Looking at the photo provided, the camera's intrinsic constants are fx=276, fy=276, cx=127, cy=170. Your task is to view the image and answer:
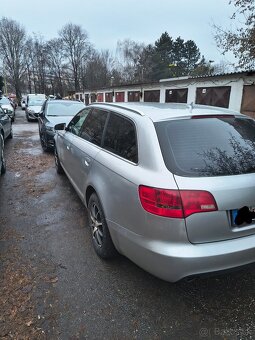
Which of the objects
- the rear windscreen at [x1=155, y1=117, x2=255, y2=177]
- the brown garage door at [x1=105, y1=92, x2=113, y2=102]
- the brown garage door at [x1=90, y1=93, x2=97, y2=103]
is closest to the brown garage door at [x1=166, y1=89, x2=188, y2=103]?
the brown garage door at [x1=105, y1=92, x2=113, y2=102]

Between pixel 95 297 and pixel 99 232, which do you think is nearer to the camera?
pixel 95 297

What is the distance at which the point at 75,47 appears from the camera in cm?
6253

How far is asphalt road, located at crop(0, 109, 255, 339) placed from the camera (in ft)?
7.12

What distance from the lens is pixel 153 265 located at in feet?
7.14

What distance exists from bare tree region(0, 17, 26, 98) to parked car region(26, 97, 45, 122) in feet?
129

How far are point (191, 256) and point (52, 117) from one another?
7.52 meters

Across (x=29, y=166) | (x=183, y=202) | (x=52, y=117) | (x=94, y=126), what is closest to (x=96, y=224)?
(x=94, y=126)

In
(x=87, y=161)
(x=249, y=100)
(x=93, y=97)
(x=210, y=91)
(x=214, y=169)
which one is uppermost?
(x=210, y=91)

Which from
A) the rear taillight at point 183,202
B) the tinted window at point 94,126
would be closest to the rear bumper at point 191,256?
the rear taillight at point 183,202

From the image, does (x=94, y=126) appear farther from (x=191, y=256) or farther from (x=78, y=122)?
(x=191, y=256)

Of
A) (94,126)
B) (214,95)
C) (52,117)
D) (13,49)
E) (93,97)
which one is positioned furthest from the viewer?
(13,49)

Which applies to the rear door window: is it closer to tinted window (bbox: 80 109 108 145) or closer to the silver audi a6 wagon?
tinted window (bbox: 80 109 108 145)

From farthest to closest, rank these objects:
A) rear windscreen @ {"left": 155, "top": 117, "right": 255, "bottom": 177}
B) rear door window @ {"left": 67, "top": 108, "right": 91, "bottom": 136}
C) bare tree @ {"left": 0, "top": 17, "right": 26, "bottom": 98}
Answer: bare tree @ {"left": 0, "top": 17, "right": 26, "bottom": 98} → rear door window @ {"left": 67, "top": 108, "right": 91, "bottom": 136} → rear windscreen @ {"left": 155, "top": 117, "right": 255, "bottom": 177}

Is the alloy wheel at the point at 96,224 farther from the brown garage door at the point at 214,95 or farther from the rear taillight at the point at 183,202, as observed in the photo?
the brown garage door at the point at 214,95
